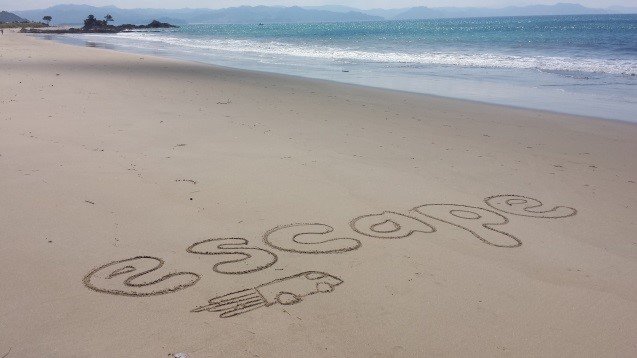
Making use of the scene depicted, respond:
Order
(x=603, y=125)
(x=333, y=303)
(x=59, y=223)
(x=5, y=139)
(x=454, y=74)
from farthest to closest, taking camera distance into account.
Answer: (x=454, y=74), (x=603, y=125), (x=5, y=139), (x=59, y=223), (x=333, y=303)

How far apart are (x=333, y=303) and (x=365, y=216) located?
1.30m

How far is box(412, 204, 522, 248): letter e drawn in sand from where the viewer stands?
3.54 m

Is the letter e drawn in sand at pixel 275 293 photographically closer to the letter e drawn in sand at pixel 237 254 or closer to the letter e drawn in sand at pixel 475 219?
the letter e drawn in sand at pixel 237 254

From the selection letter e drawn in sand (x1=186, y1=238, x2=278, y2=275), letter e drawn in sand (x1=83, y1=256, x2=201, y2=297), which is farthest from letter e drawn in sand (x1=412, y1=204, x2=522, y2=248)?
letter e drawn in sand (x1=83, y1=256, x2=201, y2=297)

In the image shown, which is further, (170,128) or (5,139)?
(170,128)

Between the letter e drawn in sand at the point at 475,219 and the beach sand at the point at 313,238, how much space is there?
2 centimetres

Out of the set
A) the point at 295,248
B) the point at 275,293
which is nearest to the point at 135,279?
the point at 275,293

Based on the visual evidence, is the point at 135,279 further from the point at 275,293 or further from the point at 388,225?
the point at 388,225

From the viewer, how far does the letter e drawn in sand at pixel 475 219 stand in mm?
3539

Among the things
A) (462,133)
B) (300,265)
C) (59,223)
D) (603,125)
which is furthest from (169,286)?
(603,125)

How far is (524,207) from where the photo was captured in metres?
4.14

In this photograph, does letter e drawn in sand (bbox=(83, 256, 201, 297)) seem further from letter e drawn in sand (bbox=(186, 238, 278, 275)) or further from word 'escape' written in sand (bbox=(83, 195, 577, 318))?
letter e drawn in sand (bbox=(186, 238, 278, 275))

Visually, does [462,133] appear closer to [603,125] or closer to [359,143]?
[359,143]

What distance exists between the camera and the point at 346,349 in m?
2.32
